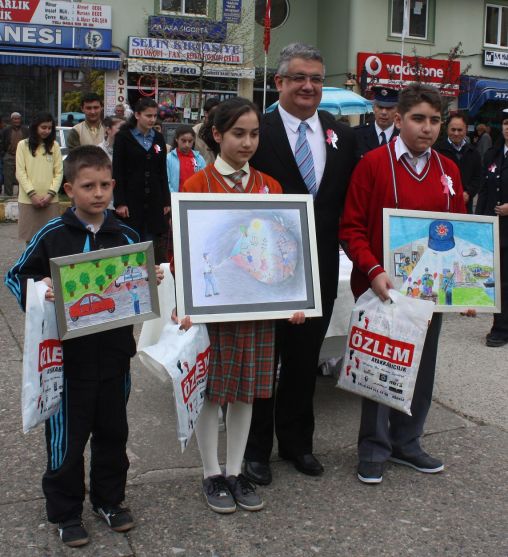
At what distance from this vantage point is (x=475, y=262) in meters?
3.50

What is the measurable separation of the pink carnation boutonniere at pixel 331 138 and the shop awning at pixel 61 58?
57.3 ft

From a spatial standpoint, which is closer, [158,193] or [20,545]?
[20,545]

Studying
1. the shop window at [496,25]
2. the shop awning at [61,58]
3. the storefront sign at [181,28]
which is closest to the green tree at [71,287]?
the shop awning at [61,58]

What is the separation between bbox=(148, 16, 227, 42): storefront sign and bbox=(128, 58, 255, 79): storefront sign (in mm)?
776

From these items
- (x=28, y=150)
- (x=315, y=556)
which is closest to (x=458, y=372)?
(x=315, y=556)

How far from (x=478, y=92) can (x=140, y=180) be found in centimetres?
1933

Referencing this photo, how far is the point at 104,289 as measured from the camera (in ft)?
9.16

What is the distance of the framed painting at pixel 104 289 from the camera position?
106 inches

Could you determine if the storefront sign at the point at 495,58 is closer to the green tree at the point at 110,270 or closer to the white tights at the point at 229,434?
the white tights at the point at 229,434

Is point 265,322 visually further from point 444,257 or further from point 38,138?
point 38,138

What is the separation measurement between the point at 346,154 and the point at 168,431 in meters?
1.83

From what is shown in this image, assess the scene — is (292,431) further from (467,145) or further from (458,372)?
(467,145)

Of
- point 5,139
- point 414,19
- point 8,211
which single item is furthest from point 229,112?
point 414,19

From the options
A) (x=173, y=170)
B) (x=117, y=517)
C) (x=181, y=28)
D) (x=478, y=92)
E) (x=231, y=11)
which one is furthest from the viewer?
(x=478, y=92)
